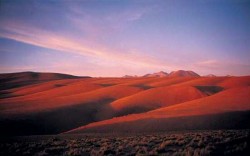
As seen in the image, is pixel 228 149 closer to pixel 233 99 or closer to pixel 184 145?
pixel 184 145

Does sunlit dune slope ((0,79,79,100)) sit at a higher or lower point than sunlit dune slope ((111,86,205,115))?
higher

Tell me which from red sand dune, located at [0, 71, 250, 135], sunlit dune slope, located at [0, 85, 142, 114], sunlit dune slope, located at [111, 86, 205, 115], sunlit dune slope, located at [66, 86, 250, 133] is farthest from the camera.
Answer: sunlit dune slope, located at [0, 85, 142, 114]

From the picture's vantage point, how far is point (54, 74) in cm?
12419

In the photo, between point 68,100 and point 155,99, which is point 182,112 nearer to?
point 155,99

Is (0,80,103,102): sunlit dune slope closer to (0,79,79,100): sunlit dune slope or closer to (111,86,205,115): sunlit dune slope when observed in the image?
(0,79,79,100): sunlit dune slope

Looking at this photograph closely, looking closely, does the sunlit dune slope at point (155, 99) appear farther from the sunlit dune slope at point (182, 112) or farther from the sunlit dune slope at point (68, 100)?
the sunlit dune slope at point (182, 112)

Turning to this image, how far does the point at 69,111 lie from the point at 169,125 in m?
17.1

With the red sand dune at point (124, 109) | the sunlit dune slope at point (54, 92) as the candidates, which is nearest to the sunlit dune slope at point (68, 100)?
the red sand dune at point (124, 109)

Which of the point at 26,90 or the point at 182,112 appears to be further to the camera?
the point at 26,90

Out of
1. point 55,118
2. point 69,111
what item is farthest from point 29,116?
point 69,111

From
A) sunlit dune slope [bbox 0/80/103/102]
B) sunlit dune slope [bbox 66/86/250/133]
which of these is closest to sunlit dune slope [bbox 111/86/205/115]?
sunlit dune slope [bbox 66/86/250/133]

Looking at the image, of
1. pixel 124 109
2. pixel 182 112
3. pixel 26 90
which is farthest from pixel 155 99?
pixel 26 90

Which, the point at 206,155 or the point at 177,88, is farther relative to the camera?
the point at 177,88

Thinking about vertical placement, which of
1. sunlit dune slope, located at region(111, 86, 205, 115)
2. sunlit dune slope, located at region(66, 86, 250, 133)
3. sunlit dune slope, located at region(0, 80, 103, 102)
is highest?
sunlit dune slope, located at region(0, 80, 103, 102)
